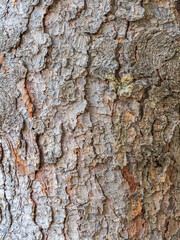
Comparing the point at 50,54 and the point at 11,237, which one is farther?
the point at 11,237

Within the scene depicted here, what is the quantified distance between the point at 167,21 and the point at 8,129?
65 centimetres

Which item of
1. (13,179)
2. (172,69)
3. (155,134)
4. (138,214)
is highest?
(172,69)

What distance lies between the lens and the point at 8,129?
94cm

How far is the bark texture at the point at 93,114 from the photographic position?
0.84 metres

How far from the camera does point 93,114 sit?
88 centimetres

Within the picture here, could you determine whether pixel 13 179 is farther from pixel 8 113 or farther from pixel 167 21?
pixel 167 21

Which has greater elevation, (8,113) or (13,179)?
(8,113)

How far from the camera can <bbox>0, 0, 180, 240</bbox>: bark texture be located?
2.77 ft

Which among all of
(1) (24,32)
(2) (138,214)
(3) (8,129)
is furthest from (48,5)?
(2) (138,214)

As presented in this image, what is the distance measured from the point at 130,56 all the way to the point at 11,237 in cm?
78

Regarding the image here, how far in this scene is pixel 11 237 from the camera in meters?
0.98

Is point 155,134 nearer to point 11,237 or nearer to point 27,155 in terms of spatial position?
point 27,155

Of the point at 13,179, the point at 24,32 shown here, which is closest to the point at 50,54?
the point at 24,32

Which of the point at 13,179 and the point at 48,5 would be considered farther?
the point at 13,179
